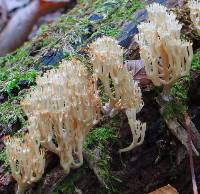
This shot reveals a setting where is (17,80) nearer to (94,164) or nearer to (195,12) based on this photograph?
(94,164)

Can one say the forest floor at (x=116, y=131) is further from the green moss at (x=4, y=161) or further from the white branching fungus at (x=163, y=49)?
the white branching fungus at (x=163, y=49)

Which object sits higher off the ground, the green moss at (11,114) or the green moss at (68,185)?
the green moss at (11,114)

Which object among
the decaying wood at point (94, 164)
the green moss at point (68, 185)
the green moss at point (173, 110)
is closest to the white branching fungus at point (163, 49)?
the green moss at point (173, 110)

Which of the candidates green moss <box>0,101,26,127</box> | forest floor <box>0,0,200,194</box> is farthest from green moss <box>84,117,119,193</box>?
green moss <box>0,101,26,127</box>

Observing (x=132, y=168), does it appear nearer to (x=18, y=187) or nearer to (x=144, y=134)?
(x=144, y=134)

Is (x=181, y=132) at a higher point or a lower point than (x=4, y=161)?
lower

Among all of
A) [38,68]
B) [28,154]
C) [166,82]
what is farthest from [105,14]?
[28,154]

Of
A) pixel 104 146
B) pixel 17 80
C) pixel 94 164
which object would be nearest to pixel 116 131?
pixel 104 146
